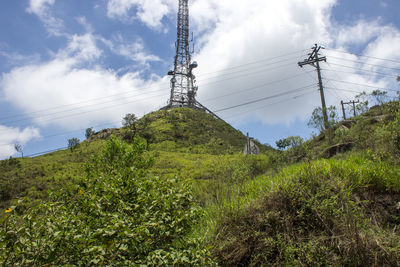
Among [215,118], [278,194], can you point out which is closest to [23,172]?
[278,194]

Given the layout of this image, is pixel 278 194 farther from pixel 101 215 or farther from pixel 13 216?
pixel 13 216

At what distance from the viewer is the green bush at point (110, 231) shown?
236 cm

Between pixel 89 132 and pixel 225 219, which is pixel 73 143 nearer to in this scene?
pixel 89 132

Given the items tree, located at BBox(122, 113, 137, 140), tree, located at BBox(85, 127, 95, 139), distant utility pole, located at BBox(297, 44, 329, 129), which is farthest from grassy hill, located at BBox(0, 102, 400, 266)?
tree, located at BBox(85, 127, 95, 139)

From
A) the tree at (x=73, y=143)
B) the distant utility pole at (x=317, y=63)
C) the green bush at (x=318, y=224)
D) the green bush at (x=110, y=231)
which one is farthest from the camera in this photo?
the tree at (x=73, y=143)

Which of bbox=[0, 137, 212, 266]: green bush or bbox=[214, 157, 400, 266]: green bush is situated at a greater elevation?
bbox=[0, 137, 212, 266]: green bush

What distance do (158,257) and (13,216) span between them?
158 centimetres

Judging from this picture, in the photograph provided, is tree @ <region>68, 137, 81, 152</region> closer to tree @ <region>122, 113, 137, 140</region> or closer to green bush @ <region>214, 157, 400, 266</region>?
tree @ <region>122, 113, 137, 140</region>

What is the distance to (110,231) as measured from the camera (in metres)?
2.59

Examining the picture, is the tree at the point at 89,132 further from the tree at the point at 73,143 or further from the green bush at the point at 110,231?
the green bush at the point at 110,231

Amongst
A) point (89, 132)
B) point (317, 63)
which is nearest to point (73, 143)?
point (89, 132)

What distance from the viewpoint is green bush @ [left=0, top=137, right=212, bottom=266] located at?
2357 mm

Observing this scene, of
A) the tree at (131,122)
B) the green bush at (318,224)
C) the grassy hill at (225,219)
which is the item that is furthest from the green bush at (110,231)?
the tree at (131,122)

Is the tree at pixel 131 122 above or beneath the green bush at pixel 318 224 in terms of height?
above
